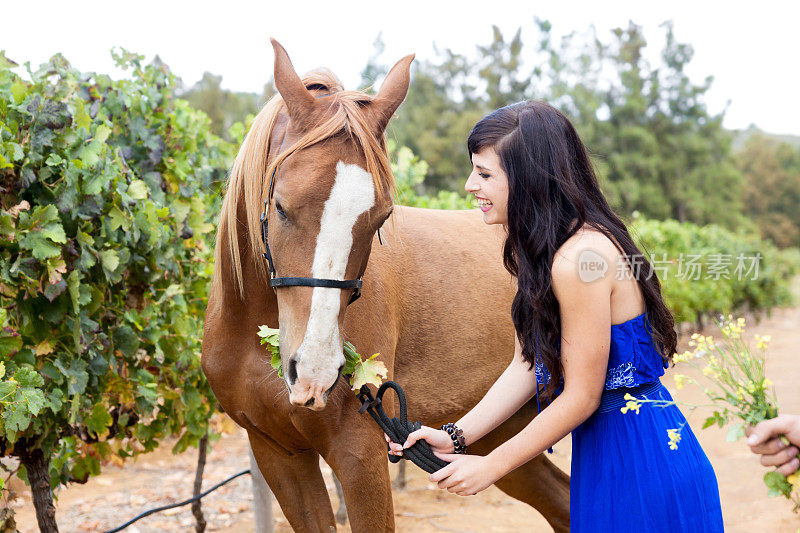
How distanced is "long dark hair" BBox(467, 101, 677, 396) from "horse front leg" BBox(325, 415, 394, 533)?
2.74ft

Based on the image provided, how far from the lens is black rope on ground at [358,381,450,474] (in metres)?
2.01

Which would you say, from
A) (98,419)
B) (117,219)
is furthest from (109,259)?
(98,419)

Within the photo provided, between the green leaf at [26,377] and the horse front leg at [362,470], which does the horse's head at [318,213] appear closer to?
the horse front leg at [362,470]

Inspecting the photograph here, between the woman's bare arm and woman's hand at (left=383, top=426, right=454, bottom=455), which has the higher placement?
the woman's bare arm

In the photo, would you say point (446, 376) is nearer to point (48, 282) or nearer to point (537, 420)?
point (537, 420)

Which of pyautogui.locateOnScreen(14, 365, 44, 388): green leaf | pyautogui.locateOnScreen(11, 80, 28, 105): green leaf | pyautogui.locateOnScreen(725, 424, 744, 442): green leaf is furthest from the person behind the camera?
pyautogui.locateOnScreen(11, 80, 28, 105): green leaf

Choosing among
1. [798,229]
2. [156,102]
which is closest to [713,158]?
[798,229]

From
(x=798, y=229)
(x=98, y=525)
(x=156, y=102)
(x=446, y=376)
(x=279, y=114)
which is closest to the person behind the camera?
(x=279, y=114)

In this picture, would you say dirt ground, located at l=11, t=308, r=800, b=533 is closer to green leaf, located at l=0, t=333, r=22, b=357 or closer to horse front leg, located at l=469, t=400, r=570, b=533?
horse front leg, located at l=469, t=400, r=570, b=533

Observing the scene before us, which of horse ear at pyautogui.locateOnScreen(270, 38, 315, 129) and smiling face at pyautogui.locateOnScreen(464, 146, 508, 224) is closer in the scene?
smiling face at pyautogui.locateOnScreen(464, 146, 508, 224)

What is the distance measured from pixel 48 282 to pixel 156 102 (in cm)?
157

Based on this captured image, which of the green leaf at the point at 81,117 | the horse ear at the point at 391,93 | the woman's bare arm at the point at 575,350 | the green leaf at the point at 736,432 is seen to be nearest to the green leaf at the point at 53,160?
the green leaf at the point at 81,117

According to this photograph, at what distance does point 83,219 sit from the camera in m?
2.91

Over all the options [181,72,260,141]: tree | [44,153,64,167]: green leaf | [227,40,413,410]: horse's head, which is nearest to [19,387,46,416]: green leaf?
[44,153,64,167]: green leaf
